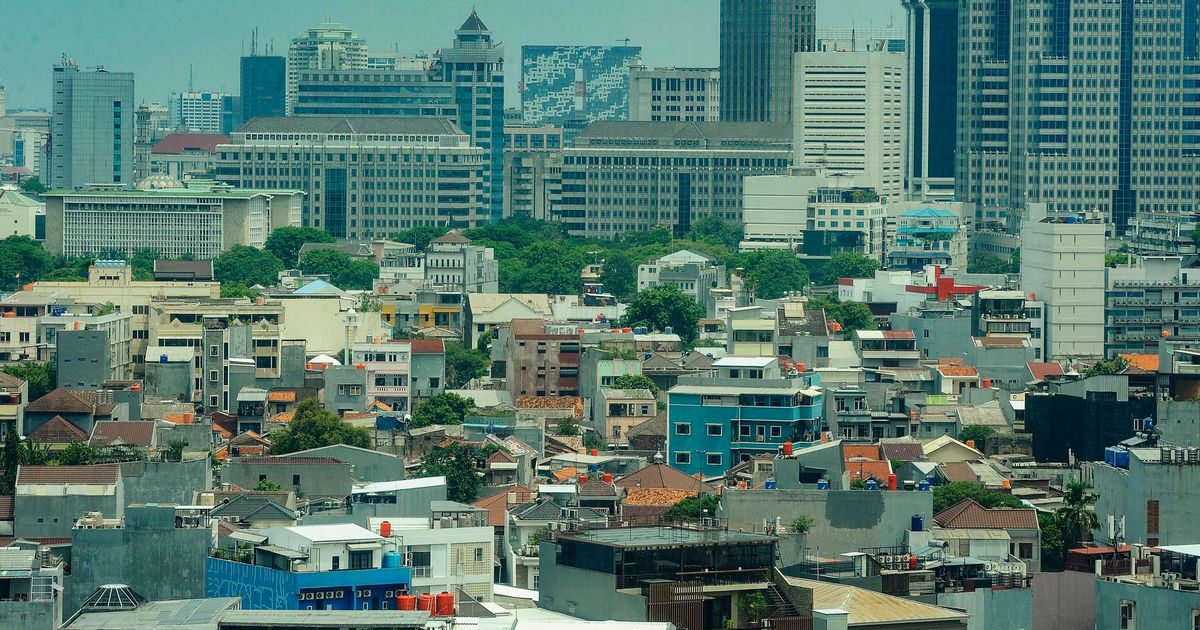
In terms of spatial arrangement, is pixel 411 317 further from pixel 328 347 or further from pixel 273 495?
pixel 273 495

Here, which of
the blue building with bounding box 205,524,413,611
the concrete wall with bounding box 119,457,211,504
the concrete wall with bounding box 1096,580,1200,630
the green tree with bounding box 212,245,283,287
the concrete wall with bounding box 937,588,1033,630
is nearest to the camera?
the blue building with bounding box 205,524,413,611

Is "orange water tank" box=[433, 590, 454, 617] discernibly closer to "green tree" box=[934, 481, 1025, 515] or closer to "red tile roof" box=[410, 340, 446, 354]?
"green tree" box=[934, 481, 1025, 515]

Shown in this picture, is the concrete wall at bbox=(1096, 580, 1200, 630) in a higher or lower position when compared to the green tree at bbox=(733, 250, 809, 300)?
lower

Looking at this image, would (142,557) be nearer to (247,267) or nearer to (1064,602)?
(1064,602)

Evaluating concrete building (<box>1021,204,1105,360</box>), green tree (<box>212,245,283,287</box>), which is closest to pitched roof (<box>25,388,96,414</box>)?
concrete building (<box>1021,204,1105,360</box>)

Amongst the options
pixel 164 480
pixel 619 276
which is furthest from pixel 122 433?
pixel 619 276
